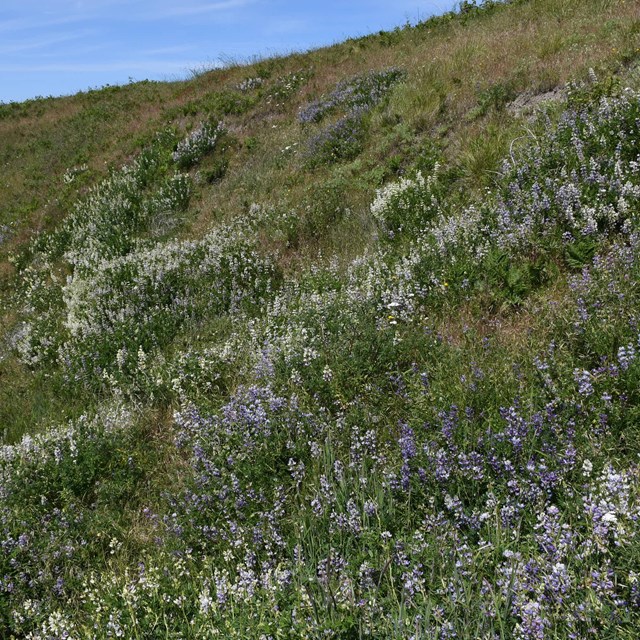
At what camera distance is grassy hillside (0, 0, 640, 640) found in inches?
111

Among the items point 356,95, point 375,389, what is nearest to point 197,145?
point 356,95

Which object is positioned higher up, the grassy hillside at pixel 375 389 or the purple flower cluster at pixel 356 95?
the purple flower cluster at pixel 356 95

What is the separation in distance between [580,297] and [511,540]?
2.29 meters

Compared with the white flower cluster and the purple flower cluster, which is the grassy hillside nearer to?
the purple flower cluster

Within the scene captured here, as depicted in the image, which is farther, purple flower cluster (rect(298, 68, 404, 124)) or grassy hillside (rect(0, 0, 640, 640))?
purple flower cluster (rect(298, 68, 404, 124))

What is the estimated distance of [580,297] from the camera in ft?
14.6

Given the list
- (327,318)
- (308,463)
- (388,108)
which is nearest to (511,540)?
(308,463)

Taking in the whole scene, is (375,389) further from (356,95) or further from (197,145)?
(197,145)

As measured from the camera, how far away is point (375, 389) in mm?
4551

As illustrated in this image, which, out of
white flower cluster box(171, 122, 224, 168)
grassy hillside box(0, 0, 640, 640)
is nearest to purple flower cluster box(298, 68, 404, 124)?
grassy hillside box(0, 0, 640, 640)

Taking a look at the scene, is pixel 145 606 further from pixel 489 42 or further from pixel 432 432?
pixel 489 42

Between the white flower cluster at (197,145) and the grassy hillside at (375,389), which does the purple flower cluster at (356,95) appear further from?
the white flower cluster at (197,145)

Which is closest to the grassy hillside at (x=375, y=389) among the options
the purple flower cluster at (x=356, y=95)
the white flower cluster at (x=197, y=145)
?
the purple flower cluster at (x=356, y=95)

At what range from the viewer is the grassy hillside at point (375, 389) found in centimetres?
283
